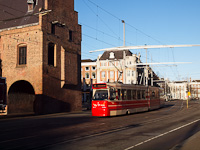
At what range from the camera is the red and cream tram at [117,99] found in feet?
76.7

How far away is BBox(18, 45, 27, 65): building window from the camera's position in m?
34.1

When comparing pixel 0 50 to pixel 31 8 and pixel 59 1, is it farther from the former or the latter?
pixel 59 1

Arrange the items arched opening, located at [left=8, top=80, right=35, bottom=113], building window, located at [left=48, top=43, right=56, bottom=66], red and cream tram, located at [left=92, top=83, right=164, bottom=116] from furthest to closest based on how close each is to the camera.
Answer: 1. building window, located at [left=48, top=43, right=56, bottom=66]
2. arched opening, located at [left=8, top=80, right=35, bottom=113]
3. red and cream tram, located at [left=92, top=83, right=164, bottom=116]

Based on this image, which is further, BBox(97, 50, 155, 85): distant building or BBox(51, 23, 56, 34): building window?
BBox(97, 50, 155, 85): distant building

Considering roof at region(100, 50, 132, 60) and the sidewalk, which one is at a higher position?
roof at region(100, 50, 132, 60)

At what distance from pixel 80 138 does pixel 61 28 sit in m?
26.9

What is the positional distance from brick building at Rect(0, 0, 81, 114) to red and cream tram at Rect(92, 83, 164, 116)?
10.6 meters

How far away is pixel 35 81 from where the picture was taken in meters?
32.5

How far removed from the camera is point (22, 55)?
34281 millimetres

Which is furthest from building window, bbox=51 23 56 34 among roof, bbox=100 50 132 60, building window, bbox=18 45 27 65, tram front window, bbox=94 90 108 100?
roof, bbox=100 50 132 60

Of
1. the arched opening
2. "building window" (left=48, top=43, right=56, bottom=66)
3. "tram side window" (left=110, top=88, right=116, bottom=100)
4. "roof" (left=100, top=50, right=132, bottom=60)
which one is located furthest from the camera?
"roof" (left=100, top=50, right=132, bottom=60)

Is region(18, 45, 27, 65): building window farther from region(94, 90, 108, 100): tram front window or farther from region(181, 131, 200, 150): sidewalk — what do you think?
region(181, 131, 200, 150): sidewalk

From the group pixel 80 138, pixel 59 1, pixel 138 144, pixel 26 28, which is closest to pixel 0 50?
pixel 26 28

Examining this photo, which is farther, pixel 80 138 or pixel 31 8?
pixel 31 8
